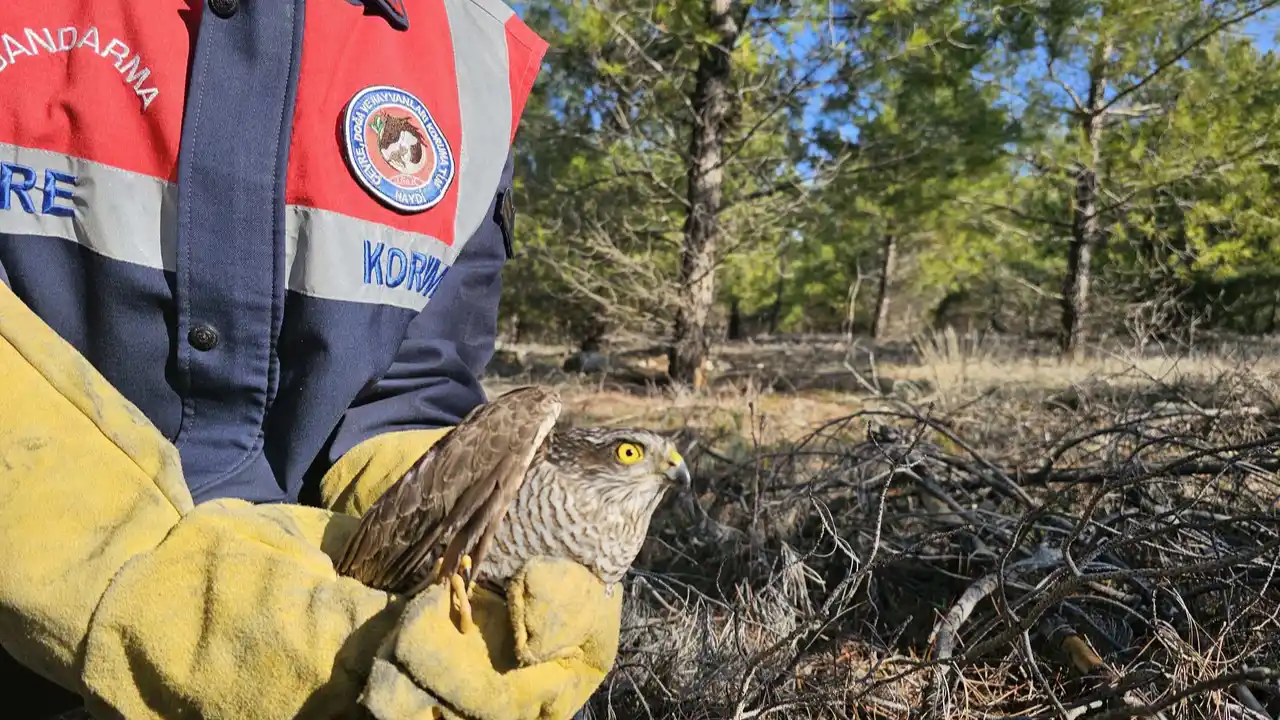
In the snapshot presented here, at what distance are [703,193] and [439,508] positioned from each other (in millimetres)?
7476

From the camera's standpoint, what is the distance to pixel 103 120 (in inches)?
43.4

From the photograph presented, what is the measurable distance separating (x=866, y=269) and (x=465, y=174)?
89.1 ft

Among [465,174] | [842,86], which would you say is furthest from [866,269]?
[465,174]

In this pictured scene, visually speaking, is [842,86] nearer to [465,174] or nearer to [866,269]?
[465,174]

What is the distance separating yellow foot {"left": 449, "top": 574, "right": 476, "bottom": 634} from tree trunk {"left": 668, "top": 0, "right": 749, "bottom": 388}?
7119 millimetres

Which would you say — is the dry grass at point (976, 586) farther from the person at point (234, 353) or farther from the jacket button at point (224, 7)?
the jacket button at point (224, 7)

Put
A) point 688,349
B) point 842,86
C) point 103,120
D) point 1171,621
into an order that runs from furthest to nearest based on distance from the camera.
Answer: point 688,349
point 842,86
point 1171,621
point 103,120

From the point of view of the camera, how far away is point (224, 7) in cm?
116

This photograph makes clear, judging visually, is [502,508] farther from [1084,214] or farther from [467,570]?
[1084,214]

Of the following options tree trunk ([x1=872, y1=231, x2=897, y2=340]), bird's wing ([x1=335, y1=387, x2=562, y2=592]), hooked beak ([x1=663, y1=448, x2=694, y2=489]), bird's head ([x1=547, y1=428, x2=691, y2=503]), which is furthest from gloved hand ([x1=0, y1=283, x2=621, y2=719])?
tree trunk ([x1=872, y1=231, x2=897, y2=340])

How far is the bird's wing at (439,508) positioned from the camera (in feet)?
4.00

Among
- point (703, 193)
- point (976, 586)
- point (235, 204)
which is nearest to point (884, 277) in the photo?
point (703, 193)

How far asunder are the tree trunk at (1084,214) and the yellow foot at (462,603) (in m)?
11.7

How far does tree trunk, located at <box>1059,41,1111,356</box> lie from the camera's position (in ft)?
34.2
